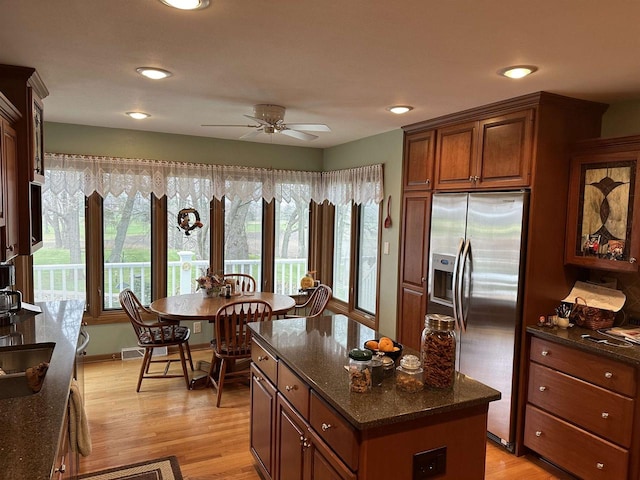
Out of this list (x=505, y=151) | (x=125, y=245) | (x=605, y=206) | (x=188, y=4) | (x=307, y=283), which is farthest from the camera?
(x=307, y=283)

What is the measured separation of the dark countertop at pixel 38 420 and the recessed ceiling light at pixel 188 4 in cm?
156

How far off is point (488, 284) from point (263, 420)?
5.85ft

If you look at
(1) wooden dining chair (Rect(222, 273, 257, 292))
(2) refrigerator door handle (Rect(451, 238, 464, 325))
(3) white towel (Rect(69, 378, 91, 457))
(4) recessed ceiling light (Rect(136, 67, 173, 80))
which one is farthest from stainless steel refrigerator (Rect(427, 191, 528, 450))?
(3) white towel (Rect(69, 378, 91, 457))

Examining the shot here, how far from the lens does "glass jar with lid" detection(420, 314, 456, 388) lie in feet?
5.73

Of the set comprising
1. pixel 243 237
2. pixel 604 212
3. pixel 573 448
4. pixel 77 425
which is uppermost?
pixel 604 212

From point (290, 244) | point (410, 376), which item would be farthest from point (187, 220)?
point (410, 376)

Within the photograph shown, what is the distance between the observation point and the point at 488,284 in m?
3.16

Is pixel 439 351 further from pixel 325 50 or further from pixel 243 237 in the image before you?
pixel 243 237

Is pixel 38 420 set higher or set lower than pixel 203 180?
lower

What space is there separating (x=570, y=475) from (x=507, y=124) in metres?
2.31

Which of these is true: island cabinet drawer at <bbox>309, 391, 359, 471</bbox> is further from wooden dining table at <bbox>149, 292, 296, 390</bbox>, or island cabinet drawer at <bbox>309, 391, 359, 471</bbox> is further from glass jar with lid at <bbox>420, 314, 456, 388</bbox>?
wooden dining table at <bbox>149, 292, 296, 390</bbox>

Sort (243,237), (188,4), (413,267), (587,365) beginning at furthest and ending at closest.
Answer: (243,237)
(413,267)
(587,365)
(188,4)

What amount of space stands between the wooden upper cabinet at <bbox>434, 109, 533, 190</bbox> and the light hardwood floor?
6.30 ft

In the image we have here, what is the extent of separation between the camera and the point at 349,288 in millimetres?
5297
